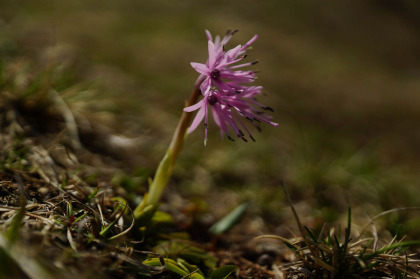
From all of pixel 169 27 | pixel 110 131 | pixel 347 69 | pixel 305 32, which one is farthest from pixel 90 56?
pixel 305 32

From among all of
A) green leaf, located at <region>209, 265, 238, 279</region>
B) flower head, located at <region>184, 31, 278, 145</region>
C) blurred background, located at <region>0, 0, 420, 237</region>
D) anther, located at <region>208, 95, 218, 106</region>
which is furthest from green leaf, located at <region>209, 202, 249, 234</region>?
anther, located at <region>208, 95, 218, 106</region>

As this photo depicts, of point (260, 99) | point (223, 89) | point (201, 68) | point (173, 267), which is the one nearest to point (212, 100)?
point (223, 89)

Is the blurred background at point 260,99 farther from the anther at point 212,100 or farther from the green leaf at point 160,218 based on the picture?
the anther at point 212,100

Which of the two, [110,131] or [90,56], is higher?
[90,56]

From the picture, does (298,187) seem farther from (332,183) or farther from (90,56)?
(90,56)

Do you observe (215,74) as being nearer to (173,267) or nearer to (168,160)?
(168,160)

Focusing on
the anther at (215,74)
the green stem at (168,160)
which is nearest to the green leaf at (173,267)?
the green stem at (168,160)

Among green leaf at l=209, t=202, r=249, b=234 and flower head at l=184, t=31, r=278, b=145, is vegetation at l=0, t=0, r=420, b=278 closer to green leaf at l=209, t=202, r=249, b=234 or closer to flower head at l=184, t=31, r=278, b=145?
green leaf at l=209, t=202, r=249, b=234
